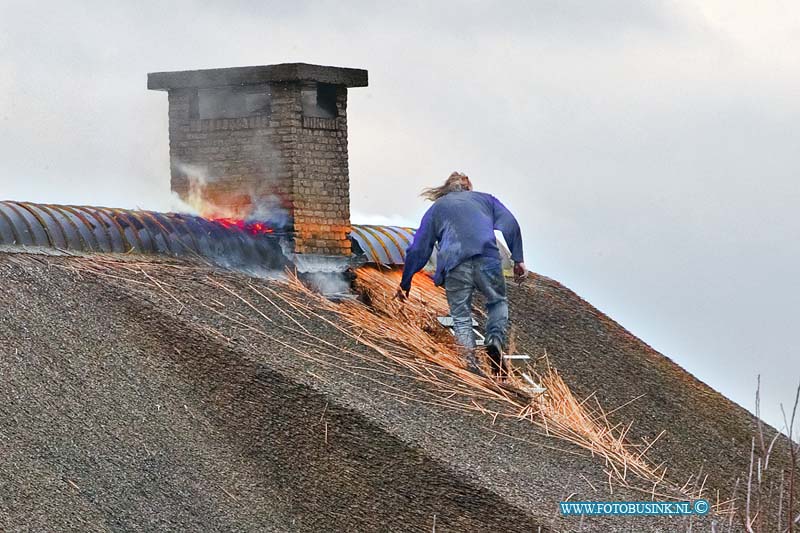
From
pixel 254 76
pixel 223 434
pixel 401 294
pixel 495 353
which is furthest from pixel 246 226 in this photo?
pixel 223 434

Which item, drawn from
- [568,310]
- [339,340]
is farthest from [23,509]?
[568,310]

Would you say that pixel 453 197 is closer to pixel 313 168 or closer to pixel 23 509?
pixel 313 168

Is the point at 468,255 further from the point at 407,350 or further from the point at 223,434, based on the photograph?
the point at 223,434

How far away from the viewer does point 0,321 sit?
31.6ft

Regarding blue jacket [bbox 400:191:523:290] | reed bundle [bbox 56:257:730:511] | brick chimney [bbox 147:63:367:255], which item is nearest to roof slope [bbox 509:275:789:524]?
reed bundle [bbox 56:257:730:511]

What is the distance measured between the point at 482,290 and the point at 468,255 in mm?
278

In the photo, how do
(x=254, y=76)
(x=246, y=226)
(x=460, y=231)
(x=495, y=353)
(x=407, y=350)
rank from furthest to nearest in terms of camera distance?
(x=254, y=76), (x=246, y=226), (x=460, y=231), (x=495, y=353), (x=407, y=350)

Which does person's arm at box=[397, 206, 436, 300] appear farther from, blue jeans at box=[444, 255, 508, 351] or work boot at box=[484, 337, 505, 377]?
work boot at box=[484, 337, 505, 377]

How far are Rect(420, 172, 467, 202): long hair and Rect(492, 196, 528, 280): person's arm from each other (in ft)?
1.20

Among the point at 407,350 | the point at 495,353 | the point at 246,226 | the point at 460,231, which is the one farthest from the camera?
the point at 246,226

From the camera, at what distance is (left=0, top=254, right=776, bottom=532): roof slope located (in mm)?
8617

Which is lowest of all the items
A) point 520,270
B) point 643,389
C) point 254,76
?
point 643,389

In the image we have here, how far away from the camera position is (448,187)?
12.1 metres

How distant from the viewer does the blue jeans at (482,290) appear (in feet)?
38.2
